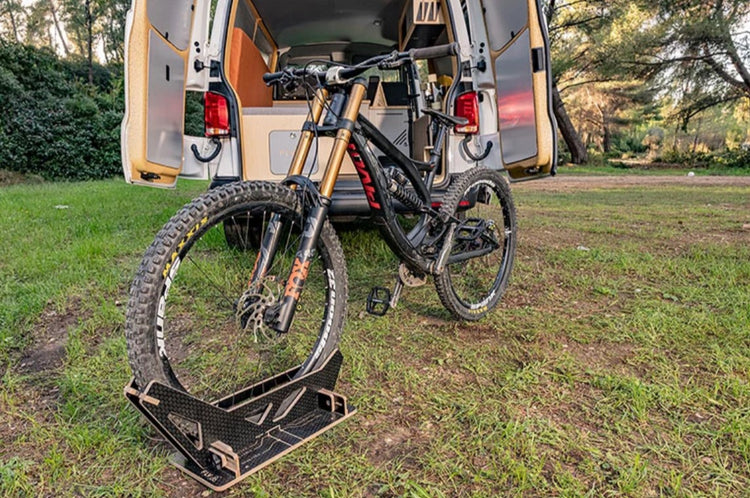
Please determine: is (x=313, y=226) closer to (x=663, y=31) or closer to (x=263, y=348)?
(x=263, y=348)

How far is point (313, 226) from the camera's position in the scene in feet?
5.86

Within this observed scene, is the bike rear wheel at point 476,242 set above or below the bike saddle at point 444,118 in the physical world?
below

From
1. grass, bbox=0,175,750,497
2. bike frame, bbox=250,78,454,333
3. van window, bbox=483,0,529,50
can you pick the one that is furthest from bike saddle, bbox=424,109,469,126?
grass, bbox=0,175,750,497

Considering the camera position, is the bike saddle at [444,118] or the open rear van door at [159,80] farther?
the open rear van door at [159,80]

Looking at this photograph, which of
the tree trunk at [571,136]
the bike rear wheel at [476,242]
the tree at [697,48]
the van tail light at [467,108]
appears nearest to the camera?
the bike rear wheel at [476,242]

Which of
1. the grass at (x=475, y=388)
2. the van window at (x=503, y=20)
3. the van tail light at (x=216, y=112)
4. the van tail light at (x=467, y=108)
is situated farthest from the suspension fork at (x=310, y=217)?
the van window at (x=503, y=20)

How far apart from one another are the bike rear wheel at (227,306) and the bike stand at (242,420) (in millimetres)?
94

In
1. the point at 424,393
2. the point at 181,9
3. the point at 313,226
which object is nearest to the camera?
the point at 313,226

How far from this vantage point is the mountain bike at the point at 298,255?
1.52 m

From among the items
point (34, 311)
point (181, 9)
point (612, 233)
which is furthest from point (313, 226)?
point (612, 233)

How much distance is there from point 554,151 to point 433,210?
104 centimetres

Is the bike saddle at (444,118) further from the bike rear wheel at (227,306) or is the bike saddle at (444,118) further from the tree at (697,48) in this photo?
the tree at (697,48)

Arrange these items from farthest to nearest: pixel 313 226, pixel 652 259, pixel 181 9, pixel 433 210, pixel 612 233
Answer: pixel 612 233 → pixel 652 259 → pixel 181 9 → pixel 433 210 → pixel 313 226

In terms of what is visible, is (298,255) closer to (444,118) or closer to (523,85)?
(444,118)
